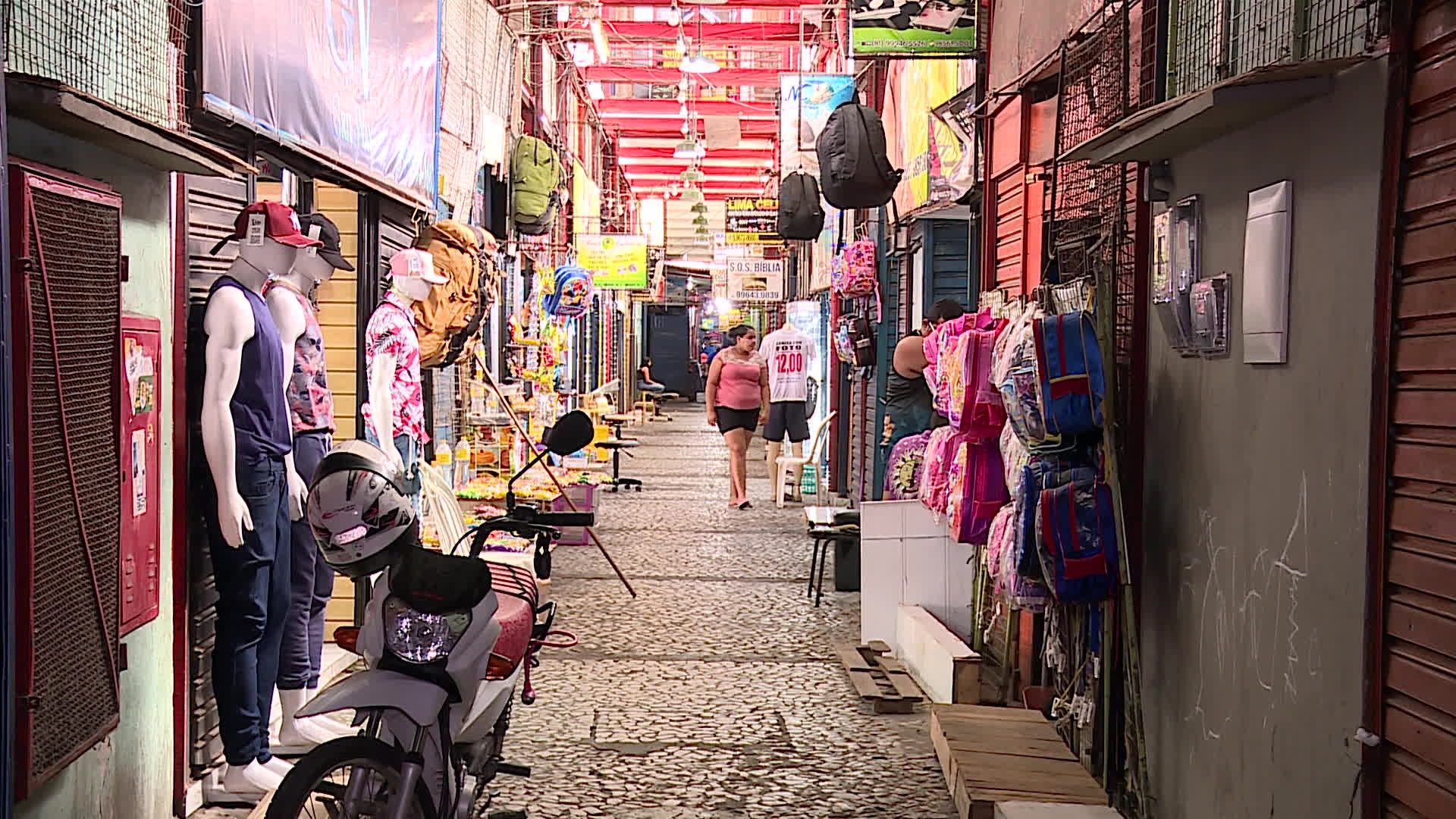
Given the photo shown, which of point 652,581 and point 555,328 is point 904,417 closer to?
point 652,581

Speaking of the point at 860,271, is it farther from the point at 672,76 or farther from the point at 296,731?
the point at 672,76

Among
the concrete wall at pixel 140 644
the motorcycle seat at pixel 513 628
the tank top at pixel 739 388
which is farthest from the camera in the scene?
the tank top at pixel 739 388

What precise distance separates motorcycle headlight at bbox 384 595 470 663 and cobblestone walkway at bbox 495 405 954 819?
1368mm

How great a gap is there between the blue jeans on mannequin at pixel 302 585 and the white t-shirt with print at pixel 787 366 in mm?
9157

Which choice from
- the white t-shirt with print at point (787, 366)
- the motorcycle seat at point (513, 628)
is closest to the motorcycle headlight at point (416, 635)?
the motorcycle seat at point (513, 628)

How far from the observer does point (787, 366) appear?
14.3 m

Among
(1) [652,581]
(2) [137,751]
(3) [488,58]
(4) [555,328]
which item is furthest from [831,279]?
(2) [137,751]

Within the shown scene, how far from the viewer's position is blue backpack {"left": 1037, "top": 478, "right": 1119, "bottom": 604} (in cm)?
423

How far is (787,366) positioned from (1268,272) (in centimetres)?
1103

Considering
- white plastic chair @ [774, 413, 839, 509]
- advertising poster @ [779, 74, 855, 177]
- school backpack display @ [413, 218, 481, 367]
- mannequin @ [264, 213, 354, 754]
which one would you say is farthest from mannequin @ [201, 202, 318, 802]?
white plastic chair @ [774, 413, 839, 509]

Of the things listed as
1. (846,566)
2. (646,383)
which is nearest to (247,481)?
(846,566)

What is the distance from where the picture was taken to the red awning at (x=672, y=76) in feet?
68.1

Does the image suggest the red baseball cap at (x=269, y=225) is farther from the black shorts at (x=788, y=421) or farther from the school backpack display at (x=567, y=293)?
the school backpack display at (x=567, y=293)

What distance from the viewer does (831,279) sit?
46.4 feet
